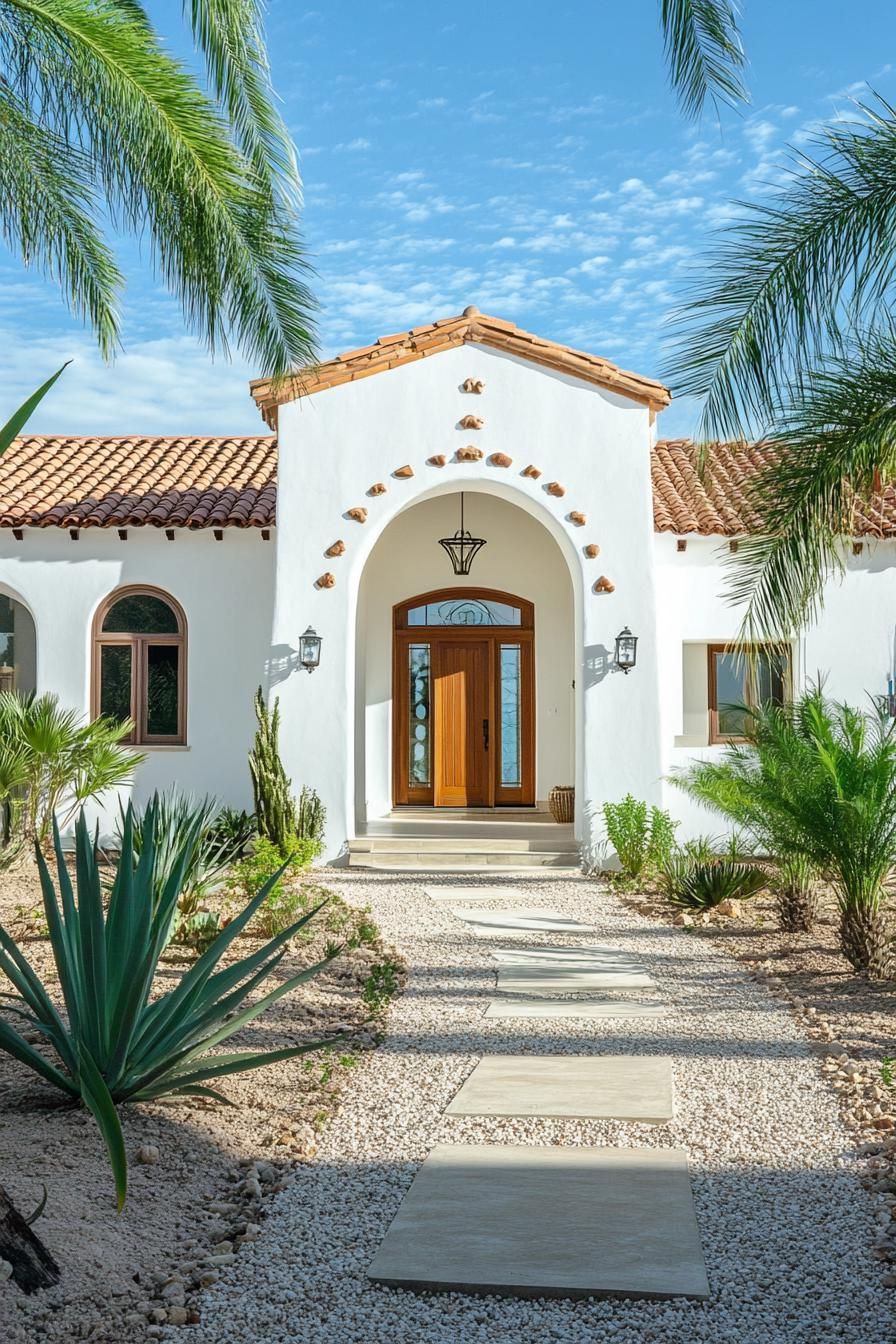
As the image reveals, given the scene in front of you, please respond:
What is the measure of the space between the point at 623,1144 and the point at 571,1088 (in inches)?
30.0

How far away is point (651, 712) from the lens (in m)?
13.6

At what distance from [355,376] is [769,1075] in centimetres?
968

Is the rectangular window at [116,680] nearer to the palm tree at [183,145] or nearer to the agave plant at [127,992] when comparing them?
the palm tree at [183,145]

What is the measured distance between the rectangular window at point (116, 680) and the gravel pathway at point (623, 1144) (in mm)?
8086

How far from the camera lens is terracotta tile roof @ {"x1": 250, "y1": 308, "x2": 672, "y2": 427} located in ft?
44.7

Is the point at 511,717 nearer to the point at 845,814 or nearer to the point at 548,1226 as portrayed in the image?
the point at 845,814

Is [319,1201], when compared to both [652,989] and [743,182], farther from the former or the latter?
[743,182]

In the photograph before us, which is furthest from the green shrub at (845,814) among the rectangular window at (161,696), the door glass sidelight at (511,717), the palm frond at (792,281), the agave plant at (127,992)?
the rectangular window at (161,696)

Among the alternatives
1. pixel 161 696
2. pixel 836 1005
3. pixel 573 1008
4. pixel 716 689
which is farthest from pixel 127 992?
pixel 716 689

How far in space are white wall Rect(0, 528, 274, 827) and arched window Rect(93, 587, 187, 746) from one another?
203 millimetres

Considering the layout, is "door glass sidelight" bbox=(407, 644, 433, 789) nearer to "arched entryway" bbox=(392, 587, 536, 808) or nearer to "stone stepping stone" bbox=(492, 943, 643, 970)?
"arched entryway" bbox=(392, 587, 536, 808)

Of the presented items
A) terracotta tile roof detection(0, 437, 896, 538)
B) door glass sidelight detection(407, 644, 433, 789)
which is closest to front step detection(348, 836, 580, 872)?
door glass sidelight detection(407, 644, 433, 789)

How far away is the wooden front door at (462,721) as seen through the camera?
17.2m

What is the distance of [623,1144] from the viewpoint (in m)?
4.99
